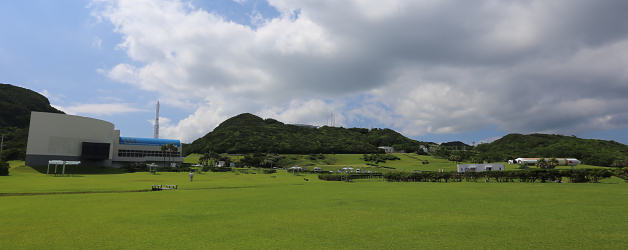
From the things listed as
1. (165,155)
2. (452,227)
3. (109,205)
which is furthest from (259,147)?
(452,227)

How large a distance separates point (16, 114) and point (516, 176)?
194 meters

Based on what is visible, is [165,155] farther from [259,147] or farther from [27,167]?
[259,147]

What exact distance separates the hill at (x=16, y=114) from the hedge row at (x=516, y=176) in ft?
320

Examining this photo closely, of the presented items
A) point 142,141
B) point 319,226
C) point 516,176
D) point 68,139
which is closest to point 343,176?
point 516,176

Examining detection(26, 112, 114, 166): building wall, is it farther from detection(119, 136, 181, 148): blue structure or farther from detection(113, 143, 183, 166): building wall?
detection(119, 136, 181, 148): blue structure

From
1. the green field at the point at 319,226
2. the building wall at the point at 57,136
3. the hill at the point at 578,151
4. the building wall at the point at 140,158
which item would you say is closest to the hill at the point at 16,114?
the building wall at the point at 57,136

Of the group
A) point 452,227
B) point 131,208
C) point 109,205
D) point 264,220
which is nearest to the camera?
point 452,227

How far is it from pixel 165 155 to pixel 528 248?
124645 mm

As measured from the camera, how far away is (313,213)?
18.8 m

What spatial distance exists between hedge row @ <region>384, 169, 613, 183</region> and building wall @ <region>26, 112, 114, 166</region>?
78.4 m

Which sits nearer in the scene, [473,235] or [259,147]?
[473,235]

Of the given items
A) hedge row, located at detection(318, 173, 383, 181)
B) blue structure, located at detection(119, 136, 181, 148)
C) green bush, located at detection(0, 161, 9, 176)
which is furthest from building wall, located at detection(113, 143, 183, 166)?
hedge row, located at detection(318, 173, 383, 181)

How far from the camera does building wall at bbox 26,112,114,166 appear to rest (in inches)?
3088

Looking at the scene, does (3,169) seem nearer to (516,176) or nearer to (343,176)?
(343,176)
